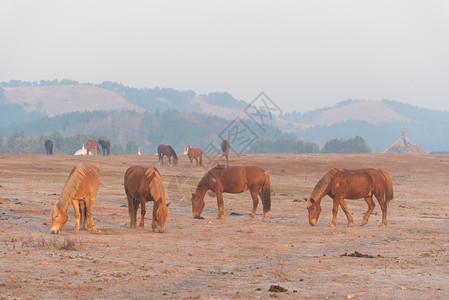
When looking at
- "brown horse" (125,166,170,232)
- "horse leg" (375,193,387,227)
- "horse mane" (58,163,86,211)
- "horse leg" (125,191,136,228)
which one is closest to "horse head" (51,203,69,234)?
"horse mane" (58,163,86,211)

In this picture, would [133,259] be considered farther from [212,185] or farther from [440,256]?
[212,185]

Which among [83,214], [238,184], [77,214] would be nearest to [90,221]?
[77,214]

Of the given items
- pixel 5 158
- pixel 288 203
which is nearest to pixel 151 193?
pixel 288 203

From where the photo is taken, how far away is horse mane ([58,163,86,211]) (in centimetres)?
1685

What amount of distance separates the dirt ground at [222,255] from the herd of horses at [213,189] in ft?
1.76

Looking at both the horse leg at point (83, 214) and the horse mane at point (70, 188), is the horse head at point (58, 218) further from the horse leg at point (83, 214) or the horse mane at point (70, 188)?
the horse leg at point (83, 214)

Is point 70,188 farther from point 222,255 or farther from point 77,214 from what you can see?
point 222,255

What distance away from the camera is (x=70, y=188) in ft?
56.2

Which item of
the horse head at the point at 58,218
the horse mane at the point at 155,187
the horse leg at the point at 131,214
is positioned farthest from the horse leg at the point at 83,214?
the horse mane at the point at 155,187

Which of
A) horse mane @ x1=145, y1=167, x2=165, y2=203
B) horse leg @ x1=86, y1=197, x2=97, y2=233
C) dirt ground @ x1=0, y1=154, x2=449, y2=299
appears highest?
horse mane @ x1=145, y1=167, x2=165, y2=203

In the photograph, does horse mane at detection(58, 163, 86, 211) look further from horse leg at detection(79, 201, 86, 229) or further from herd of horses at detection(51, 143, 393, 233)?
horse leg at detection(79, 201, 86, 229)

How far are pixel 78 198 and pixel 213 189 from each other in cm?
670

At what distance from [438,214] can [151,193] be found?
50.6ft

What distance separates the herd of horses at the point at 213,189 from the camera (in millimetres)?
17328
